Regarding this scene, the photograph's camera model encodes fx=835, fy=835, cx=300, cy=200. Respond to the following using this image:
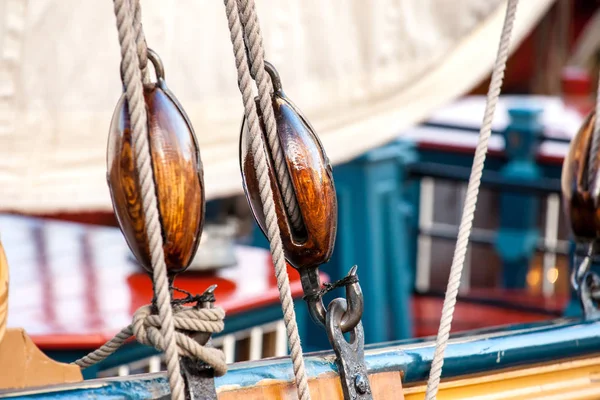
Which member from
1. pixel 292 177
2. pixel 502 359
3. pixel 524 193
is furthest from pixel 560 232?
pixel 292 177

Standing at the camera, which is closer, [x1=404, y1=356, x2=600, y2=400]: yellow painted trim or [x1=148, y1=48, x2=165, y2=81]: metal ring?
[x1=148, y1=48, x2=165, y2=81]: metal ring

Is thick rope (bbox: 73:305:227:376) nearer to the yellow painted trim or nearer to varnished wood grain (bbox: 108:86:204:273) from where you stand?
varnished wood grain (bbox: 108:86:204:273)

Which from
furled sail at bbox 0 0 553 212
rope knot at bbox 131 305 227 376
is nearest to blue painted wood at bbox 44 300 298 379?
furled sail at bbox 0 0 553 212

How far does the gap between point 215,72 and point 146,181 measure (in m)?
1.08

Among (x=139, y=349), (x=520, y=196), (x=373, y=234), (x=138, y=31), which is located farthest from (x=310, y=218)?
(x=520, y=196)

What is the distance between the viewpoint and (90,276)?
6.12 feet

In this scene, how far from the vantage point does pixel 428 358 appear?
37.1 inches

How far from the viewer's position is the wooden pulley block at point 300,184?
836 mm

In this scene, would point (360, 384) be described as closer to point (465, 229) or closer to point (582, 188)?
point (465, 229)

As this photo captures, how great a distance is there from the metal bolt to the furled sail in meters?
0.93

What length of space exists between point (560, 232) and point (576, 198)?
2809 mm

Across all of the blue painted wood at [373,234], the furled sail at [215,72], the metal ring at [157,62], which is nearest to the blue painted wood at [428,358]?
the metal ring at [157,62]

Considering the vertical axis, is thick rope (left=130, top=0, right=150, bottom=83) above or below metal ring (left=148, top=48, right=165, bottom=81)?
above

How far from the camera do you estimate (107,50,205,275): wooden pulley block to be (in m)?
0.74
